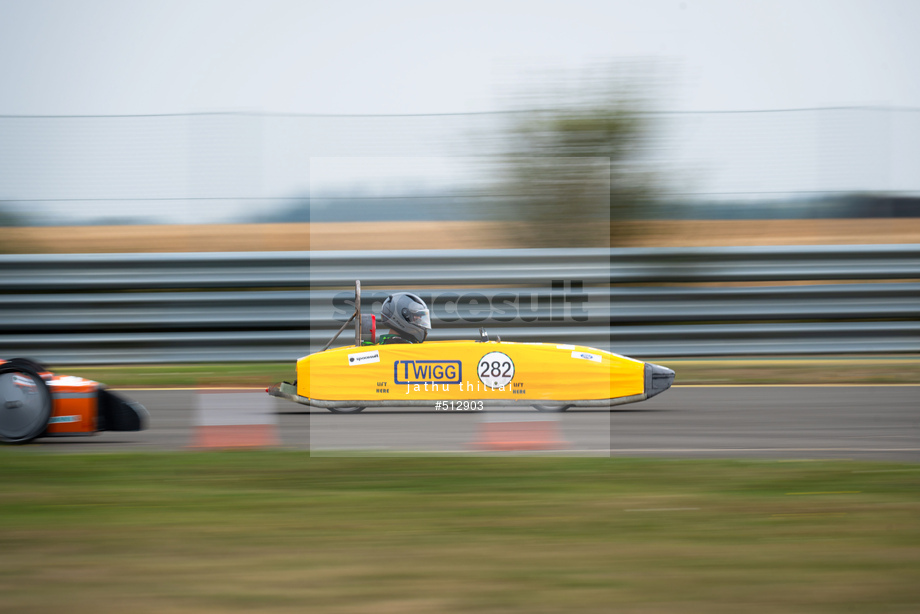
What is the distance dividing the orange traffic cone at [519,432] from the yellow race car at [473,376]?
17 centimetres

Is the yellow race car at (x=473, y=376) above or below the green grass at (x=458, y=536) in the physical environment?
above

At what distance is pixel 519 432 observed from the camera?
6.45 m

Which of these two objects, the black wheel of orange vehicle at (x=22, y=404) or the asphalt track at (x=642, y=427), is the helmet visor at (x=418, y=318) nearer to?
the asphalt track at (x=642, y=427)

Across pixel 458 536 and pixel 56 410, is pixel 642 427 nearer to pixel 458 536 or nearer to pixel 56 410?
pixel 458 536

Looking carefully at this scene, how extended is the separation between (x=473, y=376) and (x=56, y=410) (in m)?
3.12

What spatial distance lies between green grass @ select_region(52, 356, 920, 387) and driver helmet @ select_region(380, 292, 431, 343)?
258cm

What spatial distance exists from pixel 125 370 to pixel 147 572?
7.70 m

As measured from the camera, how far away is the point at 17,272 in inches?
416

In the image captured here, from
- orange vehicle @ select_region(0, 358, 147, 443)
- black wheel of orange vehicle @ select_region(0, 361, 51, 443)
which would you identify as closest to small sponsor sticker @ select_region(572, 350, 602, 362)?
orange vehicle @ select_region(0, 358, 147, 443)

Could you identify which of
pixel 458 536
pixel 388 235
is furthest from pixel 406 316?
pixel 458 536

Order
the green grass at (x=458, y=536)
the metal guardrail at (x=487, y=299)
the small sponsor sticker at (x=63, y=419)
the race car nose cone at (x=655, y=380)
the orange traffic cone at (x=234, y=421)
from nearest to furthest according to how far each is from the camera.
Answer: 1. the green grass at (x=458, y=536)
2. the small sponsor sticker at (x=63, y=419)
3. the orange traffic cone at (x=234, y=421)
4. the race car nose cone at (x=655, y=380)
5. the metal guardrail at (x=487, y=299)

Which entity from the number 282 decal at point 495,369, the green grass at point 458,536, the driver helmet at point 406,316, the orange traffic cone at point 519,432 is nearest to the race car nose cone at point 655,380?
the orange traffic cone at point 519,432

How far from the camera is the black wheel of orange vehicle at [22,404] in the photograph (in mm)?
5648

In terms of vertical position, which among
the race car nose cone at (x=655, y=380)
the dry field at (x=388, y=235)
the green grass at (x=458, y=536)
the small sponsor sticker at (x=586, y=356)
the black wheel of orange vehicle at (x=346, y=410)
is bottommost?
the black wheel of orange vehicle at (x=346, y=410)
